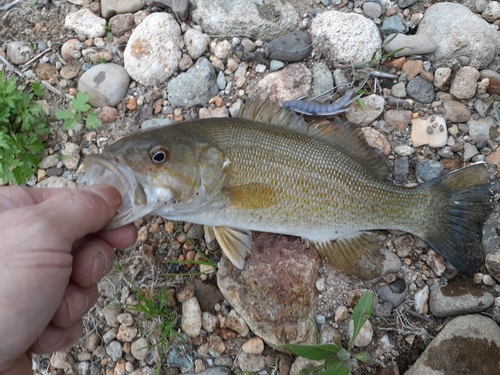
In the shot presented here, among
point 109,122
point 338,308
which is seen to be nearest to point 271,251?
point 338,308

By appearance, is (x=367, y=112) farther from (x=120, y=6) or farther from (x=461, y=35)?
(x=120, y=6)

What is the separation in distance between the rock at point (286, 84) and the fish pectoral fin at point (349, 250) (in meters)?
1.44

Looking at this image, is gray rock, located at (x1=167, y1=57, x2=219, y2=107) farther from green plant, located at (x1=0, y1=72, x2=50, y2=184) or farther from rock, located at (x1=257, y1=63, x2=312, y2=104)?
green plant, located at (x1=0, y1=72, x2=50, y2=184)

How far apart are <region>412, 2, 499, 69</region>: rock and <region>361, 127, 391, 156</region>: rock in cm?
98

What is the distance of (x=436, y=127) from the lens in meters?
3.66

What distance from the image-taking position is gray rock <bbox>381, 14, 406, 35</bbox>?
13.2ft

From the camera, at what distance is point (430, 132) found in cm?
365

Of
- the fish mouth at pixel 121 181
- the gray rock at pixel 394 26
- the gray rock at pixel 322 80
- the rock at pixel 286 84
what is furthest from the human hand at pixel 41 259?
the gray rock at pixel 394 26

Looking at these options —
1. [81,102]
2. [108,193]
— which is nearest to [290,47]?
[81,102]

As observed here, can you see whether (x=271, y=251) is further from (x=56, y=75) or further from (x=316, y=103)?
(x=56, y=75)

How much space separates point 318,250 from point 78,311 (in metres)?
1.94

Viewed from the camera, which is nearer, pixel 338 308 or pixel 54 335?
pixel 54 335

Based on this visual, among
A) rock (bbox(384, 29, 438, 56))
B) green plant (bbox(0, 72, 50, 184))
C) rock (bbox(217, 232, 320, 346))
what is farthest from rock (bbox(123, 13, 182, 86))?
rock (bbox(384, 29, 438, 56))

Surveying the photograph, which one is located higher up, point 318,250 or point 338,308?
point 318,250
